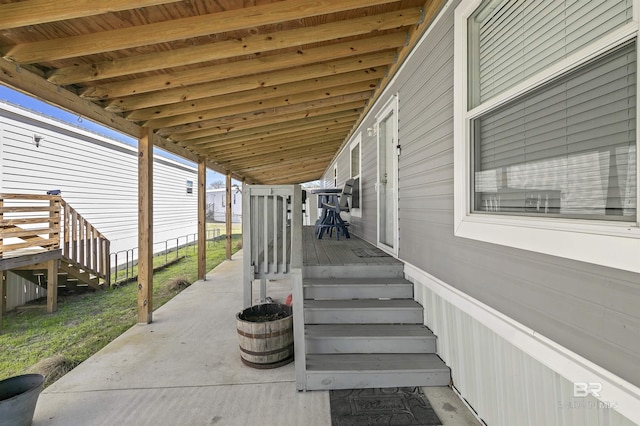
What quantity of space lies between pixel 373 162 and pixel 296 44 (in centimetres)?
231

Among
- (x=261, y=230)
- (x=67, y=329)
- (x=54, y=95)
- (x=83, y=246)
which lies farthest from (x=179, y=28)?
(x=83, y=246)

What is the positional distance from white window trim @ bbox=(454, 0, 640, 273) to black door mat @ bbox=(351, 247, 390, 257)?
1.65 meters

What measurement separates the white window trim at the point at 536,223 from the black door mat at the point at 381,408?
1238 millimetres

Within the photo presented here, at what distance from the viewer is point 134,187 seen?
9.44 m

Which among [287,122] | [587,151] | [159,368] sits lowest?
[159,368]

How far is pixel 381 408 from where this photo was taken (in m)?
2.17

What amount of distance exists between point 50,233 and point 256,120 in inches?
161

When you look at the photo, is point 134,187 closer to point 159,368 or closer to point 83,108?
point 83,108

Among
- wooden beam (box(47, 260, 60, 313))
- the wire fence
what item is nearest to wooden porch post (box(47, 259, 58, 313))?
wooden beam (box(47, 260, 60, 313))

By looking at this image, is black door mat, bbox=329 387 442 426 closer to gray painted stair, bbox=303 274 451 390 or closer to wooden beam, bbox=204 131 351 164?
gray painted stair, bbox=303 274 451 390

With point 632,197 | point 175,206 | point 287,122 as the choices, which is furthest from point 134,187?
point 632,197

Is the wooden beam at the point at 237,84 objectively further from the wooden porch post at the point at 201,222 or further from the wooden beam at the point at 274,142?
the wooden porch post at the point at 201,222

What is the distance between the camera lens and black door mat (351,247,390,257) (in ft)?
12.4

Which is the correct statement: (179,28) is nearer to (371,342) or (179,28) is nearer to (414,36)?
(414,36)
